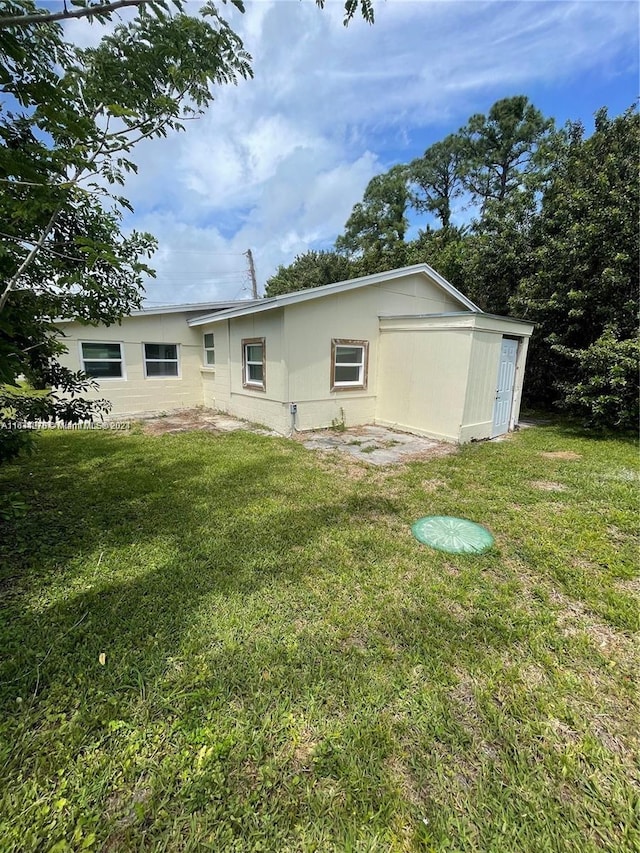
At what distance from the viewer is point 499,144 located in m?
20.5

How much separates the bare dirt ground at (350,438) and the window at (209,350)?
1864 mm

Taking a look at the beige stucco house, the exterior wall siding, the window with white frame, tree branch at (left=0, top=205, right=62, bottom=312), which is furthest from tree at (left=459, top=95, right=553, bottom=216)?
tree branch at (left=0, top=205, right=62, bottom=312)

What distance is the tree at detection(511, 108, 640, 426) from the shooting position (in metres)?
7.73

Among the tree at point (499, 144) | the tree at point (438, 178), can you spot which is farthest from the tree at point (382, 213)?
the tree at point (499, 144)

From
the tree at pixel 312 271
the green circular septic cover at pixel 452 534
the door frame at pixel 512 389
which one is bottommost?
the green circular septic cover at pixel 452 534

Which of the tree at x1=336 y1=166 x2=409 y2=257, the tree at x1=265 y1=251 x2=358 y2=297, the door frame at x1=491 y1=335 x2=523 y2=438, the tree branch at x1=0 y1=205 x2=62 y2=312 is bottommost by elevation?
the door frame at x1=491 y1=335 x2=523 y2=438

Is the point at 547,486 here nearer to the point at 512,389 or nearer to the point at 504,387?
the point at 504,387

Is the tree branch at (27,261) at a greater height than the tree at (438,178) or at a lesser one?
lesser

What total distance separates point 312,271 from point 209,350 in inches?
570

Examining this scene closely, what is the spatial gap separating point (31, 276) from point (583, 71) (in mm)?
10168

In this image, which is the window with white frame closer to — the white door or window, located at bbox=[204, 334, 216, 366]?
window, located at bbox=[204, 334, 216, 366]

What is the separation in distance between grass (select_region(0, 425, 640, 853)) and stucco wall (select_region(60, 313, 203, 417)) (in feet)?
21.6

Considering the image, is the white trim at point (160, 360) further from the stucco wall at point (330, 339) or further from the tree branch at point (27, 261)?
the tree branch at point (27, 261)

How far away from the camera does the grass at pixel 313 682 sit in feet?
4.60
